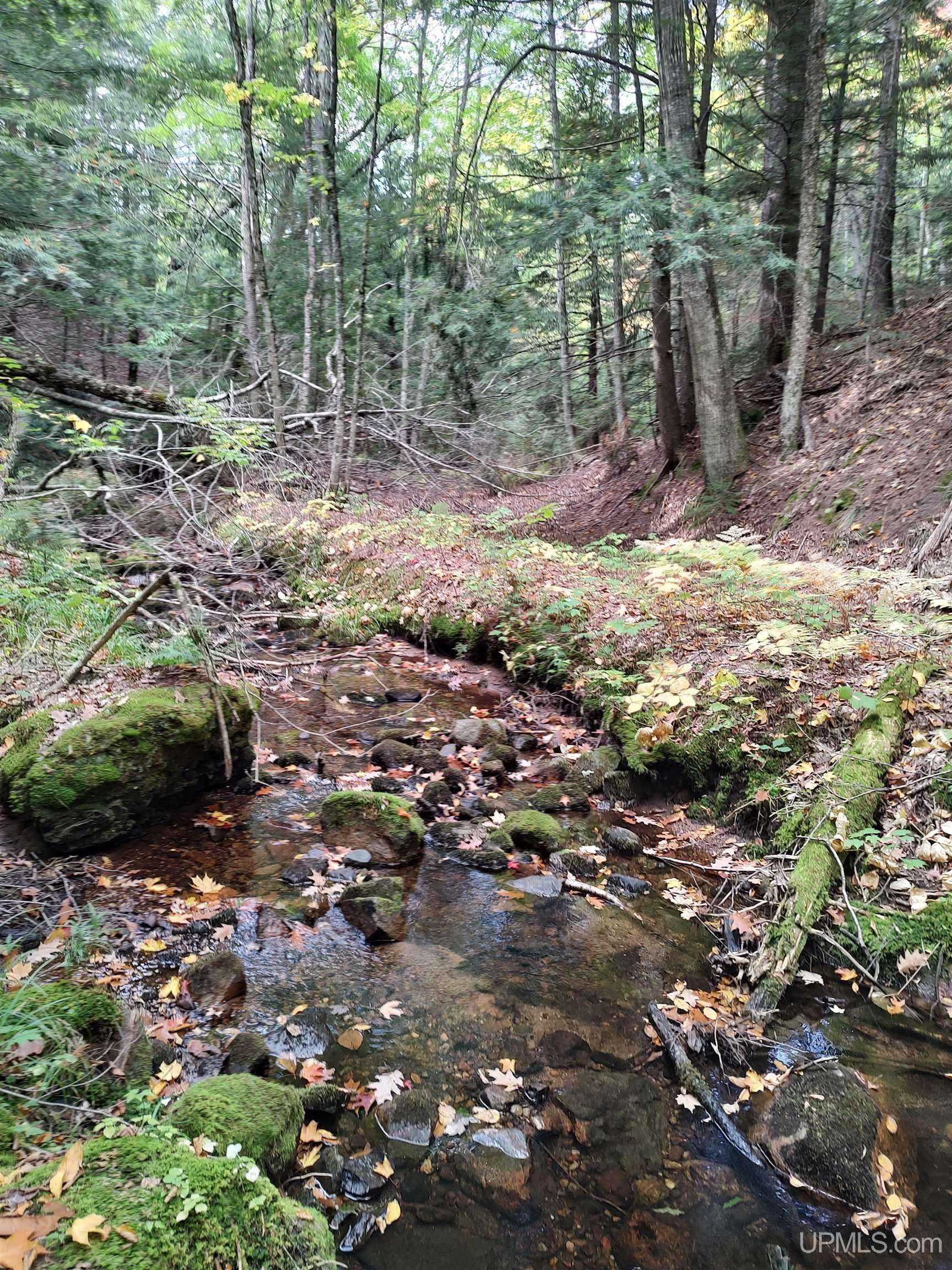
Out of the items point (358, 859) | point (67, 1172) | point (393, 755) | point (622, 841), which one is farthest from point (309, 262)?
point (67, 1172)

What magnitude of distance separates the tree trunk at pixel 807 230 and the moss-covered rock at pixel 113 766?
35.6ft

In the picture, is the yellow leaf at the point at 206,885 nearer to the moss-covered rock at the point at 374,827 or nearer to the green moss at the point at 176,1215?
the moss-covered rock at the point at 374,827

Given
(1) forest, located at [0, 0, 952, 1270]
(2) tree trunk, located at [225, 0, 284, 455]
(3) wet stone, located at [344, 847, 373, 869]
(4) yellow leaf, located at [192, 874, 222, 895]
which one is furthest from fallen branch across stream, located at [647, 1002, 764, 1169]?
(2) tree trunk, located at [225, 0, 284, 455]

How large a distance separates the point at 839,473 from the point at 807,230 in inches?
163

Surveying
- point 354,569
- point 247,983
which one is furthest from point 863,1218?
point 354,569

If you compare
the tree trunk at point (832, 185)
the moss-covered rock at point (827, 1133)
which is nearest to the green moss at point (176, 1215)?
the moss-covered rock at point (827, 1133)

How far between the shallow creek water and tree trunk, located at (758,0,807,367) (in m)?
10.4

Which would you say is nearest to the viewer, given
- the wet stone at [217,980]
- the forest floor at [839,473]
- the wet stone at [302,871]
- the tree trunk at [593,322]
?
the wet stone at [217,980]

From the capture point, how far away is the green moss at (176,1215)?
1892mm

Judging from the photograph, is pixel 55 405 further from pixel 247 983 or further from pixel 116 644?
pixel 247 983

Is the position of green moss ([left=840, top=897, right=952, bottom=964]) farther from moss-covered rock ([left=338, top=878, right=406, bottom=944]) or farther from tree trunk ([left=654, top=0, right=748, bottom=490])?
tree trunk ([left=654, top=0, right=748, bottom=490])

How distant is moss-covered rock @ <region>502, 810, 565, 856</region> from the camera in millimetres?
6027

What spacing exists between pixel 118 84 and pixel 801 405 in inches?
551

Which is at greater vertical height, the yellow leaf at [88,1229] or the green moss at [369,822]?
the yellow leaf at [88,1229]
